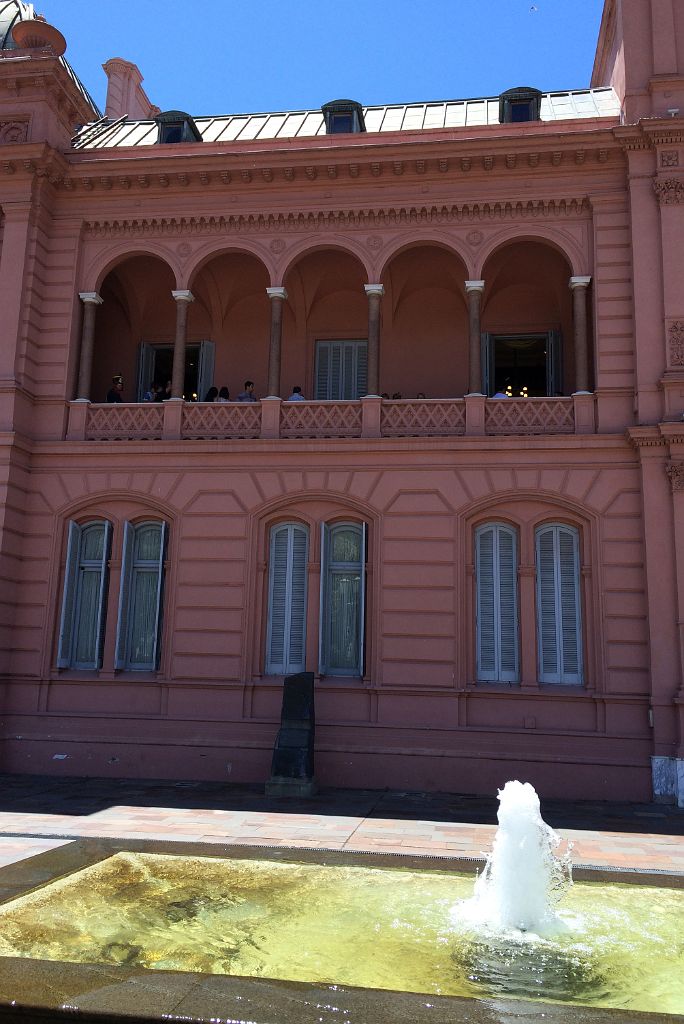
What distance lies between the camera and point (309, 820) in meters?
10.7

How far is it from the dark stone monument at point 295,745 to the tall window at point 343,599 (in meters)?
1.28

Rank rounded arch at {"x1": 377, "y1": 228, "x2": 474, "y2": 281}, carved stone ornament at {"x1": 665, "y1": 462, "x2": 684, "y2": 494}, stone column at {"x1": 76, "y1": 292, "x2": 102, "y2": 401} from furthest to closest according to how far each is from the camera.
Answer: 1. stone column at {"x1": 76, "y1": 292, "x2": 102, "y2": 401}
2. rounded arch at {"x1": 377, "y1": 228, "x2": 474, "y2": 281}
3. carved stone ornament at {"x1": 665, "y1": 462, "x2": 684, "y2": 494}

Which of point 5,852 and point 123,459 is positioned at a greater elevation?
point 123,459

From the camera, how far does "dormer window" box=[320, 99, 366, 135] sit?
18000mm

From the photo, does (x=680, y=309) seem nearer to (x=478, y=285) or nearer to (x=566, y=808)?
(x=478, y=285)

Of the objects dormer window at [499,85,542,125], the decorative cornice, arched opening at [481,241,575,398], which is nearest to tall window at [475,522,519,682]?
arched opening at [481,241,575,398]

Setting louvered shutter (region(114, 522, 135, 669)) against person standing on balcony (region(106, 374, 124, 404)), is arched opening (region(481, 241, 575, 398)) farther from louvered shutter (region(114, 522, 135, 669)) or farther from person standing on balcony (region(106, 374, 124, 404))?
louvered shutter (region(114, 522, 135, 669))

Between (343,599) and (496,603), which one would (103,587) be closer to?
(343,599)

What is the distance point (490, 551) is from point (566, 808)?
14.3 feet

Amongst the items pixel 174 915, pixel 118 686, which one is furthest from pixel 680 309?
pixel 174 915

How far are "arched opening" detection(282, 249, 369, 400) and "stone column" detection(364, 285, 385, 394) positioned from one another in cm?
167

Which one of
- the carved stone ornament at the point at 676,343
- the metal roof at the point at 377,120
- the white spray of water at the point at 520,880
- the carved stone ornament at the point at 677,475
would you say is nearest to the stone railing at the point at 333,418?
the carved stone ornament at the point at 676,343

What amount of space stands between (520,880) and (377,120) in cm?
1732

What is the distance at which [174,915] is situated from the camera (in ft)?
18.5
